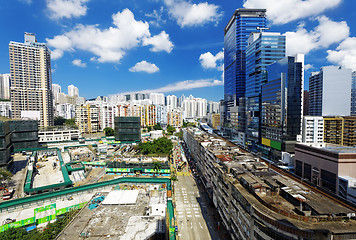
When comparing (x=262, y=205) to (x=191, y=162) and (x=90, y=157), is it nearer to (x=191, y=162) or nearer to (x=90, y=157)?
(x=191, y=162)

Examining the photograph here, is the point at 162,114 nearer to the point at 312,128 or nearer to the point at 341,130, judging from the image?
the point at 312,128

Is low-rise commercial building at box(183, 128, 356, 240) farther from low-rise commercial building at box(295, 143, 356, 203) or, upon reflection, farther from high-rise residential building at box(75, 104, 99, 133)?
high-rise residential building at box(75, 104, 99, 133)

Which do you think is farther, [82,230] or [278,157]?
[278,157]

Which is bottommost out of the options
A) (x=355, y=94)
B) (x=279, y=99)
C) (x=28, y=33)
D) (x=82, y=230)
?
(x=82, y=230)

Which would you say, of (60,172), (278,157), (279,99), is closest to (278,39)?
(279,99)

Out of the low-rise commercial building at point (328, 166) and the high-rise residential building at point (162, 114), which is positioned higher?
the high-rise residential building at point (162, 114)

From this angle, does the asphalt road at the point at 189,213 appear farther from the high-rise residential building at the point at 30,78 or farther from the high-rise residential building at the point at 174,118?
the high-rise residential building at the point at 174,118

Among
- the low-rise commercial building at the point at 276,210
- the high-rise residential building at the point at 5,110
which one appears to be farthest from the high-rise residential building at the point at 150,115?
the low-rise commercial building at the point at 276,210

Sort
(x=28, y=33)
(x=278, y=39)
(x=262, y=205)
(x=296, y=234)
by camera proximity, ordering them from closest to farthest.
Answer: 1. (x=296, y=234)
2. (x=262, y=205)
3. (x=278, y=39)
4. (x=28, y=33)
